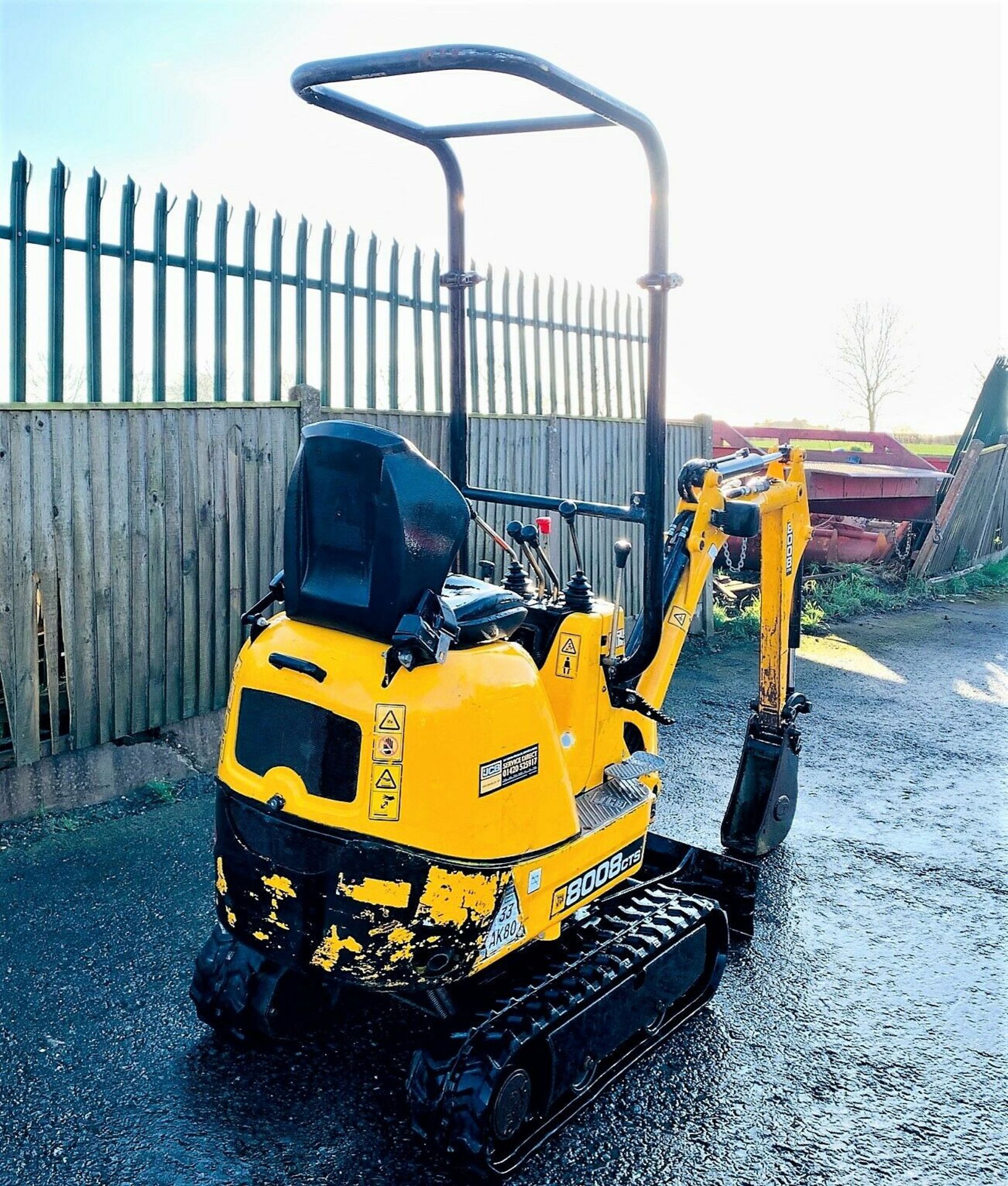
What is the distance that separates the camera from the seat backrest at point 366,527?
2.53m

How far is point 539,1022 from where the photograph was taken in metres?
2.80

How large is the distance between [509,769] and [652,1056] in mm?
1215

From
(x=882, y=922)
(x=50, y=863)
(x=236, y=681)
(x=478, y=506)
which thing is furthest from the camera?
(x=478, y=506)

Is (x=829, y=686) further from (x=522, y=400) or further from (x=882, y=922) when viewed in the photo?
(x=882, y=922)

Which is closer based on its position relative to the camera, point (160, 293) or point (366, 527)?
point (366, 527)

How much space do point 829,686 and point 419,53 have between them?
6.22 meters

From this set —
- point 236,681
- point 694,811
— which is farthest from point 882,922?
point 236,681

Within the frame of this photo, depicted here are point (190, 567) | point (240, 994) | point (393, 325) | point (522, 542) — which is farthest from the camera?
point (393, 325)

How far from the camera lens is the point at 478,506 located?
22.6ft

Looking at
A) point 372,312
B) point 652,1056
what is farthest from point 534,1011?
point 372,312

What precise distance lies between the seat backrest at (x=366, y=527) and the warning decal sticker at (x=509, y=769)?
0.43m

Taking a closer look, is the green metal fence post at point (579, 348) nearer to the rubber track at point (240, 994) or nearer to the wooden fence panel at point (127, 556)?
the wooden fence panel at point (127, 556)

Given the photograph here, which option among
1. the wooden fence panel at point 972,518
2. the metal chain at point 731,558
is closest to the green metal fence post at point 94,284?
the metal chain at point 731,558

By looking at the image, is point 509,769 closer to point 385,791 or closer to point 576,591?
point 385,791
